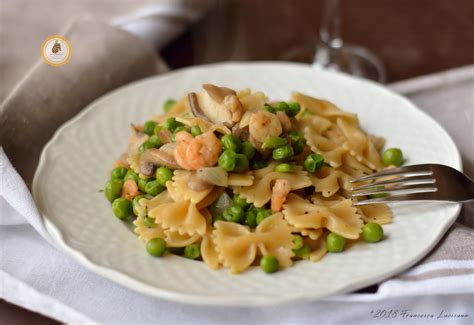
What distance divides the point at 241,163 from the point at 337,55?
427cm

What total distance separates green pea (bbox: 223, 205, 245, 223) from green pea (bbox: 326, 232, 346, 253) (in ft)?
1.98

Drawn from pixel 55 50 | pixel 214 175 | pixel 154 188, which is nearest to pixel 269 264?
pixel 214 175

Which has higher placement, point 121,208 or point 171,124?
point 171,124

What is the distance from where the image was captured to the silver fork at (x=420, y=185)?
4.21 metres

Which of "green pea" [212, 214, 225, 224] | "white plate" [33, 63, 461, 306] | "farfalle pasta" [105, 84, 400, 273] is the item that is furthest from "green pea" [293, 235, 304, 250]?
"green pea" [212, 214, 225, 224]

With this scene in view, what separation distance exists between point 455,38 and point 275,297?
5960mm

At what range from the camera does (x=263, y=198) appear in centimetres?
417

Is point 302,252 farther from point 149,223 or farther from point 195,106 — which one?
point 195,106

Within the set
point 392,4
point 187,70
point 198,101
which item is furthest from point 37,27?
point 392,4

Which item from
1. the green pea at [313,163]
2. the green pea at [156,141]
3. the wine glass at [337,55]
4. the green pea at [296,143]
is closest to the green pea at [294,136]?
the green pea at [296,143]

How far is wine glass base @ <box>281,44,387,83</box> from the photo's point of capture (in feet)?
25.3

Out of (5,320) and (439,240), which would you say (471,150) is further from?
(5,320)

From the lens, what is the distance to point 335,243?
397 cm

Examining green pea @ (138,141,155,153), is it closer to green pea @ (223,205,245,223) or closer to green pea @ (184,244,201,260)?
green pea @ (223,205,245,223)
